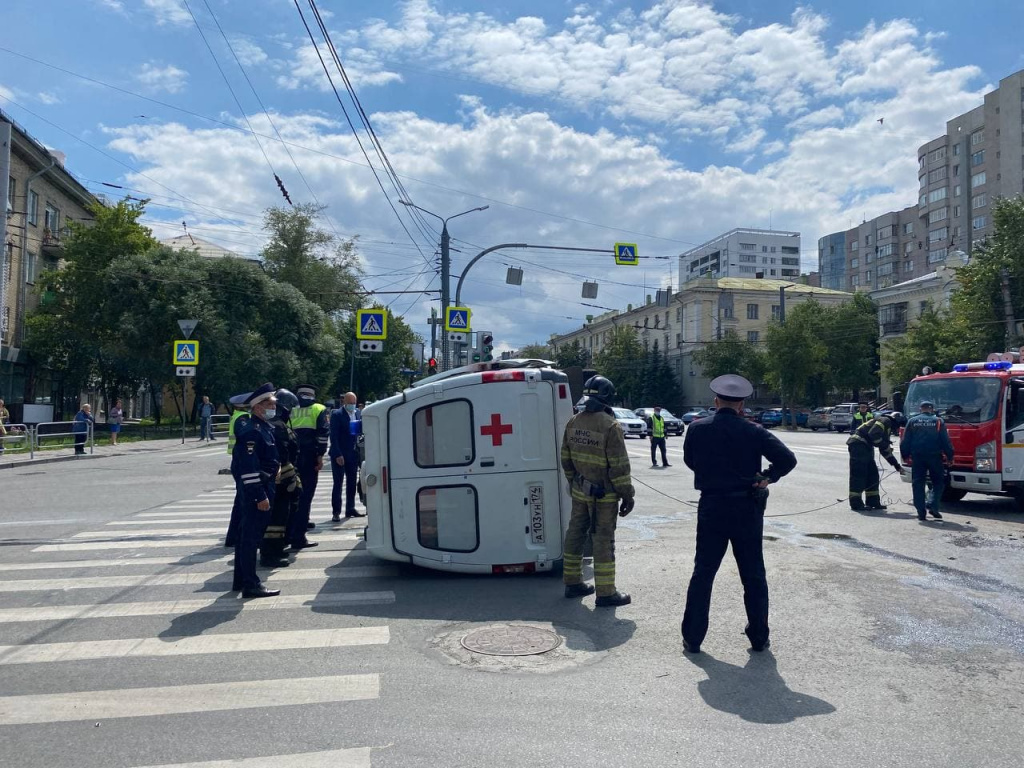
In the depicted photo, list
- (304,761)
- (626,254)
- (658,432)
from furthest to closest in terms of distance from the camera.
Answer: (626,254) → (658,432) → (304,761)

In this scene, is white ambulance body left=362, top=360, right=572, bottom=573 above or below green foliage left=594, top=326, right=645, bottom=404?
below

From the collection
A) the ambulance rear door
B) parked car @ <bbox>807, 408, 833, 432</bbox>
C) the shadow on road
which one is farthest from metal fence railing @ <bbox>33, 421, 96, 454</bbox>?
parked car @ <bbox>807, 408, 833, 432</bbox>

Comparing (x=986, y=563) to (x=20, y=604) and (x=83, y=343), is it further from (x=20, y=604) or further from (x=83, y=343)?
(x=83, y=343)

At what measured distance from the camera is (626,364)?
78000 mm

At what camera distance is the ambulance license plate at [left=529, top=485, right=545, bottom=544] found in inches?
302

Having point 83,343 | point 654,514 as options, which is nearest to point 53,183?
point 83,343

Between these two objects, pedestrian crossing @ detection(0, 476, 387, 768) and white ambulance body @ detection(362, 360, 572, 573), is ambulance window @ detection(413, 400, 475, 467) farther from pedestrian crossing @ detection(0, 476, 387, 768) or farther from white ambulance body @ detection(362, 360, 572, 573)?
pedestrian crossing @ detection(0, 476, 387, 768)

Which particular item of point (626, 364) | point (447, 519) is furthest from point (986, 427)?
point (626, 364)

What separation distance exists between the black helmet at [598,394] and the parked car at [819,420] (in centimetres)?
5254

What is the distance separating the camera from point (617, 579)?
795 centimetres

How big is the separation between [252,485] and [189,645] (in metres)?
1.58

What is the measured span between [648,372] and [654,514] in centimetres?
6456

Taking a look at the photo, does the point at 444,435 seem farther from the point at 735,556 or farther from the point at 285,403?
the point at 735,556

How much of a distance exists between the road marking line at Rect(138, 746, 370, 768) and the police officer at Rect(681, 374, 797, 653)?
253 cm
